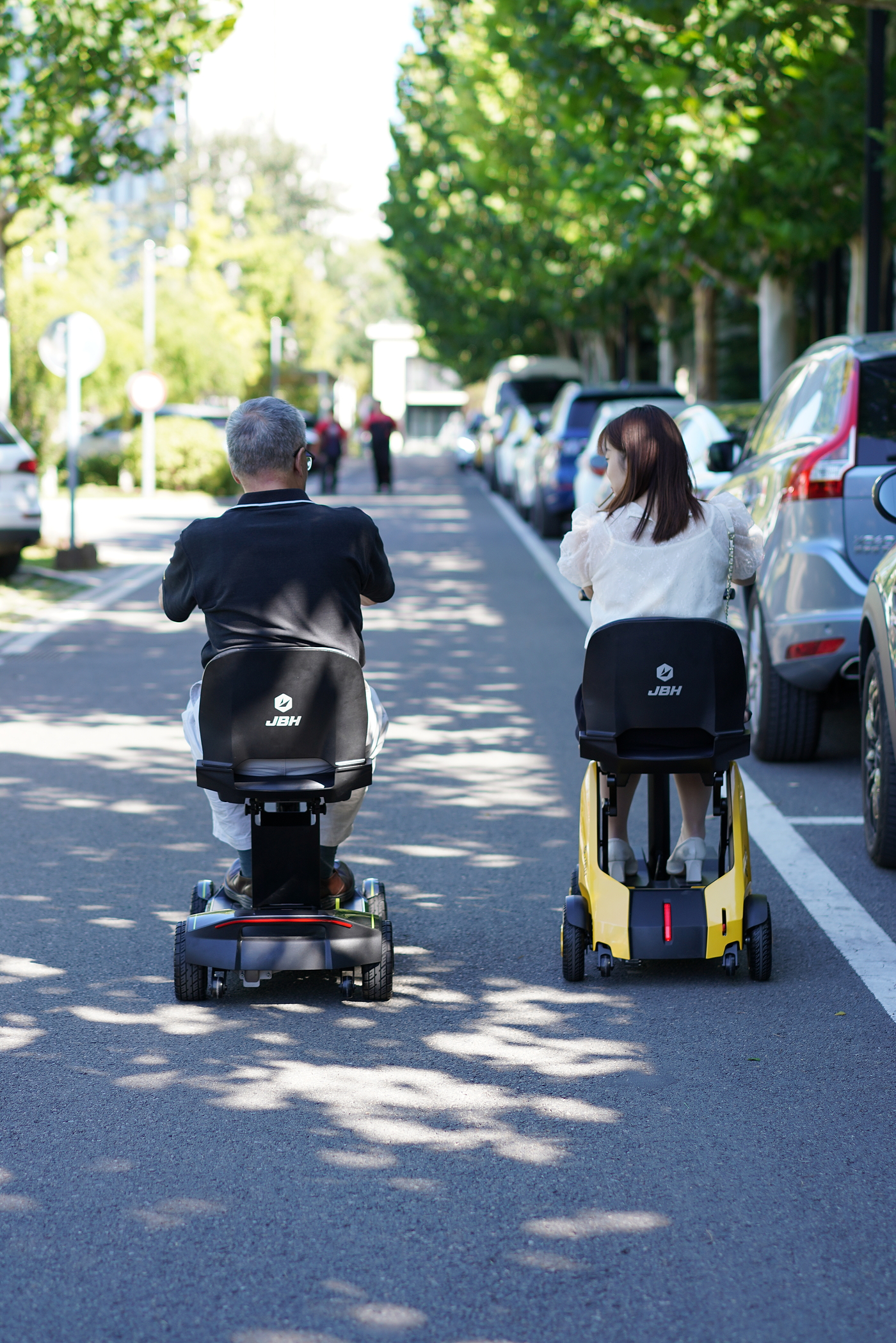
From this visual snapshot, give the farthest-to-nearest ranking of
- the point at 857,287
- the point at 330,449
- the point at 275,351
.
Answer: the point at 275,351, the point at 330,449, the point at 857,287

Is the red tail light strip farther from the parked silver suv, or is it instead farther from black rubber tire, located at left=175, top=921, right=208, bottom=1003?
the parked silver suv

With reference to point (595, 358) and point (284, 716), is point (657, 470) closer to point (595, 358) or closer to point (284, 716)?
point (284, 716)

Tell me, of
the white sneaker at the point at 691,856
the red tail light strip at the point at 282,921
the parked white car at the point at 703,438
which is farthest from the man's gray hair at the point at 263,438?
the parked white car at the point at 703,438

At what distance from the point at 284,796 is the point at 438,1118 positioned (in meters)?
1.01

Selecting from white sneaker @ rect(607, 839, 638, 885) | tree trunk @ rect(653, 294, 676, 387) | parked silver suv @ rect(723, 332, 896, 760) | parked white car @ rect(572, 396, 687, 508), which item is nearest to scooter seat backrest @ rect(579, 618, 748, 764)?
white sneaker @ rect(607, 839, 638, 885)

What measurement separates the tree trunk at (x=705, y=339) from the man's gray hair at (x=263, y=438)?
2499cm

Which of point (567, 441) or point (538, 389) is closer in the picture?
point (567, 441)

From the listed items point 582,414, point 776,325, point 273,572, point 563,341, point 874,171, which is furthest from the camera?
point 563,341

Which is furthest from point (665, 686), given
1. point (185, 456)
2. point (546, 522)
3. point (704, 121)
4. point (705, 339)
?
point (185, 456)

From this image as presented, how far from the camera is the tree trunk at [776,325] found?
24266 millimetres

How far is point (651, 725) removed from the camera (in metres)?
5.09

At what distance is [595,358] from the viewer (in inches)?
2164

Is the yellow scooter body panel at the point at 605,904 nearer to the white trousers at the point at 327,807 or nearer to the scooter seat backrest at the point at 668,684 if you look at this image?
the scooter seat backrest at the point at 668,684

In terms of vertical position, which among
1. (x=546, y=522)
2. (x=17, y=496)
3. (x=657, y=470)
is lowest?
(x=546, y=522)
